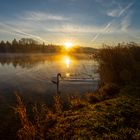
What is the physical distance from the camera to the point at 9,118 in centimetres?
1005

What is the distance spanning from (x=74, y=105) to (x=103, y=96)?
1.87 m

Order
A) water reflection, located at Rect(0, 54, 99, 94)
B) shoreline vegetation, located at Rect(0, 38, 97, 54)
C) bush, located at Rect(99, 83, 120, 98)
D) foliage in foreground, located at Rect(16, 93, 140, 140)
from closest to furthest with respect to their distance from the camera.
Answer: foliage in foreground, located at Rect(16, 93, 140, 140) → bush, located at Rect(99, 83, 120, 98) → water reflection, located at Rect(0, 54, 99, 94) → shoreline vegetation, located at Rect(0, 38, 97, 54)

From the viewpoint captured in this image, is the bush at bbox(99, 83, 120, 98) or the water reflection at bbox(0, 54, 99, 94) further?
the water reflection at bbox(0, 54, 99, 94)

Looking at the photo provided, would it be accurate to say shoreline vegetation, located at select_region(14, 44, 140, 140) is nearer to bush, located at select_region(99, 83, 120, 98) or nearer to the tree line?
bush, located at select_region(99, 83, 120, 98)

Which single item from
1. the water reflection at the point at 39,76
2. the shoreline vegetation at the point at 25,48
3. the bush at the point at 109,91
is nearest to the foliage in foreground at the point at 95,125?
the bush at the point at 109,91

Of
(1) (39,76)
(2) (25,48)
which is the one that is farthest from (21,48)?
(1) (39,76)

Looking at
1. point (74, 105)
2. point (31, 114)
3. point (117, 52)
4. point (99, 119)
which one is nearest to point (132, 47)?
point (117, 52)

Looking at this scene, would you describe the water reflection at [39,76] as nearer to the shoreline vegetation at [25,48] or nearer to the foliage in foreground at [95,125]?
the foliage in foreground at [95,125]

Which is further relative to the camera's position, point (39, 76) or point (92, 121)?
point (39, 76)

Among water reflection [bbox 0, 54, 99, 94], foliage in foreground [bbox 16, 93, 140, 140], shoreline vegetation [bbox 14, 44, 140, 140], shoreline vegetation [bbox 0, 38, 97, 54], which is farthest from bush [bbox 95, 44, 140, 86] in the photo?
shoreline vegetation [bbox 0, 38, 97, 54]

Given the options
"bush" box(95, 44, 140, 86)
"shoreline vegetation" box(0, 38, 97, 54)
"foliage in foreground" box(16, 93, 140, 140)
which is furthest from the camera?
"shoreline vegetation" box(0, 38, 97, 54)

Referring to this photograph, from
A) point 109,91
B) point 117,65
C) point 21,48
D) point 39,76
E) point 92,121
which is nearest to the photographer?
point 92,121

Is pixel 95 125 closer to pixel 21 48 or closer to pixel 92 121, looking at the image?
pixel 92 121

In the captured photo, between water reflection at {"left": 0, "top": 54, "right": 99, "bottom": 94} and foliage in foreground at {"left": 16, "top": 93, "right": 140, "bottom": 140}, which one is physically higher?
foliage in foreground at {"left": 16, "top": 93, "right": 140, "bottom": 140}
